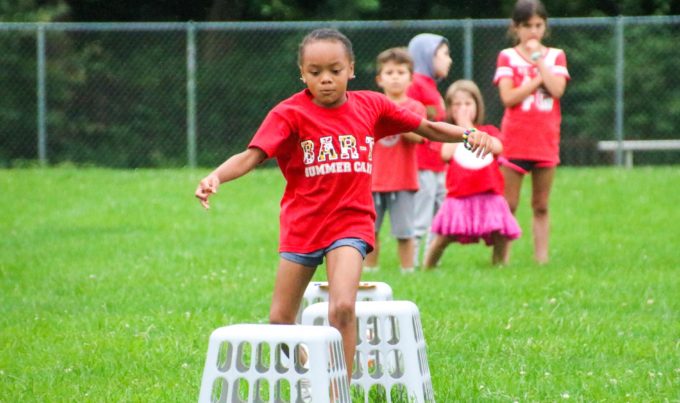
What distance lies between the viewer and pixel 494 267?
30.7 ft

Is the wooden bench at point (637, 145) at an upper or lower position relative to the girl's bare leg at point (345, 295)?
upper

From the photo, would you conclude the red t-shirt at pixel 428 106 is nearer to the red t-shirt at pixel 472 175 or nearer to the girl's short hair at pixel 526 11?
the red t-shirt at pixel 472 175

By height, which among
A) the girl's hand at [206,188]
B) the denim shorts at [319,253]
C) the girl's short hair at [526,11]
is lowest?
the denim shorts at [319,253]

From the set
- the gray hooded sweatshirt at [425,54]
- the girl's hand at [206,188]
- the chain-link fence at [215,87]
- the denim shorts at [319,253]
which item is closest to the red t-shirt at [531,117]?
the gray hooded sweatshirt at [425,54]

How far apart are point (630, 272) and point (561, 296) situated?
4.45 ft

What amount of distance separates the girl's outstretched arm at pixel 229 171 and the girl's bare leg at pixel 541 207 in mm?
4896

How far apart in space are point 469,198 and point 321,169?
15.3 ft

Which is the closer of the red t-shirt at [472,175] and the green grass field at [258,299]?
the green grass field at [258,299]

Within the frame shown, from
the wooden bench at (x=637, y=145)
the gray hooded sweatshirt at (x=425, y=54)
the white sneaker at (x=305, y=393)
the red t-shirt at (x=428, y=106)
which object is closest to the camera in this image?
the white sneaker at (x=305, y=393)

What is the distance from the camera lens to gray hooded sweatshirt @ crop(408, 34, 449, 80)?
10.0m

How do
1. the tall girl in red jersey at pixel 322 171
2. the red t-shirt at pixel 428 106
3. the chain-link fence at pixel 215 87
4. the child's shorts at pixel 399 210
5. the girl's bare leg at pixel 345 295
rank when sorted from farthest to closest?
the chain-link fence at pixel 215 87 < the red t-shirt at pixel 428 106 < the child's shorts at pixel 399 210 < the tall girl in red jersey at pixel 322 171 < the girl's bare leg at pixel 345 295

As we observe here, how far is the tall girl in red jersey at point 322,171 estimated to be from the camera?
4723 mm

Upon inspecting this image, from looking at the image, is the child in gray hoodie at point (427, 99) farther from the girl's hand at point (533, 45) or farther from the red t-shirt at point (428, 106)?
the girl's hand at point (533, 45)

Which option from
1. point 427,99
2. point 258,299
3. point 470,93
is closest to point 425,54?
point 427,99
